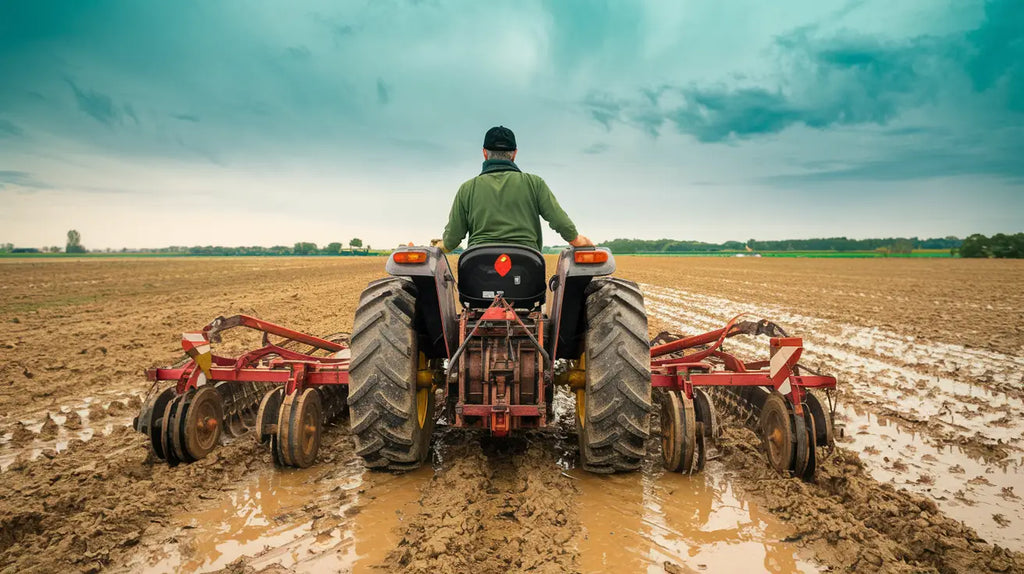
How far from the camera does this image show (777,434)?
361 centimetres

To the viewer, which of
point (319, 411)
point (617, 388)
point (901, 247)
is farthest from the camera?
point (901, 247)

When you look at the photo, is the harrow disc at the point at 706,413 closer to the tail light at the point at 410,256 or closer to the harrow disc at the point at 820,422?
the harrow disc at the point at 820,422

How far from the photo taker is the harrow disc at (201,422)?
3.60m

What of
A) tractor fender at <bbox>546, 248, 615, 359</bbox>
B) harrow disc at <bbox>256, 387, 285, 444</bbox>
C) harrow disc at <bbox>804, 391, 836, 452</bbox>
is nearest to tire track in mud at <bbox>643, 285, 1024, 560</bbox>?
harrow disc at <bbox>804, 391, 836, 452</bbox>

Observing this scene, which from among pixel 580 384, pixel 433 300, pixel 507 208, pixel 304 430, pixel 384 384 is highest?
pixel 507 208

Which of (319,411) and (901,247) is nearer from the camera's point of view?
(319,411)

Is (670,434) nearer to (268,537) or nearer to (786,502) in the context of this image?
(786,502)

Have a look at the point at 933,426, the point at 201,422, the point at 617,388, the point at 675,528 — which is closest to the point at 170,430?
the point at 201,422

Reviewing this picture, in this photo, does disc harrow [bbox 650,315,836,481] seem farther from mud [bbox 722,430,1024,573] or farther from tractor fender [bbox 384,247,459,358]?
tractor fender [bbox 384,247,459,358]

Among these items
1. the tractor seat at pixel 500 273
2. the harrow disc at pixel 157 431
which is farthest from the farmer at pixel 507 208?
the harrow disc at pixel 157 431

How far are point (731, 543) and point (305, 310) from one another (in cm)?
1199

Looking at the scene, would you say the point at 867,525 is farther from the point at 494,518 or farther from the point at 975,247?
the point at 975,247

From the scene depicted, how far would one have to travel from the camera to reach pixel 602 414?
3119 mm

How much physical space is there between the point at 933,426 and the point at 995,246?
207 ft
